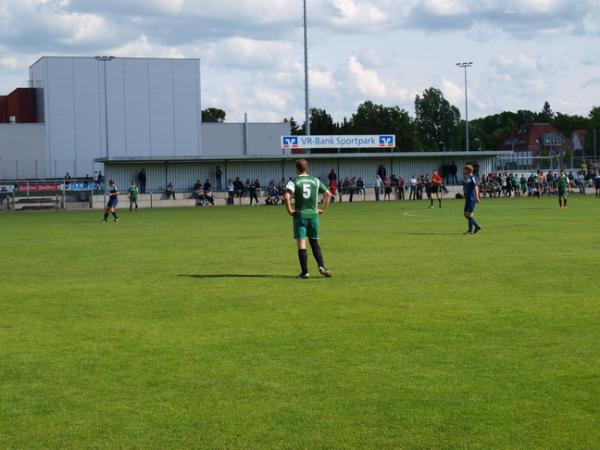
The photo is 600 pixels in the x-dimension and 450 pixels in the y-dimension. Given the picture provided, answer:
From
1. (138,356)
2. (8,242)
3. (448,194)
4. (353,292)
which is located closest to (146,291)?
(353,292)

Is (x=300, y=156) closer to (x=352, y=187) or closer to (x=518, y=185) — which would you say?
(x=352, y=187)

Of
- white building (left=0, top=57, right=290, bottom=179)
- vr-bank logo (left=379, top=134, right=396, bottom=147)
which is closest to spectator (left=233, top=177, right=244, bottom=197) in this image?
vr-bank logo (left=379, top=134, right=396, bottom=147)

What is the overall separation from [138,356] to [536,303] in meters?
5.42

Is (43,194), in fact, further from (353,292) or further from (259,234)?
(353,292)

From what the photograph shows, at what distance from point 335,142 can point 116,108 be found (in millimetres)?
23410

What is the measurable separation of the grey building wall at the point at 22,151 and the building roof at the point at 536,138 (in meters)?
97.8

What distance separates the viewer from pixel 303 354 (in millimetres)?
9289

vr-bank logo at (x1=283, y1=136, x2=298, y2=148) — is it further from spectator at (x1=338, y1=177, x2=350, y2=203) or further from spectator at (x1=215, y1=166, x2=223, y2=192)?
spectator at (x1=215, y1=166, x2=223, y2=192)

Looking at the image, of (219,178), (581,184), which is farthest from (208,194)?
(581,184)

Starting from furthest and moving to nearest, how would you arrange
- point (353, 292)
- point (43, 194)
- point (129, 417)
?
point (43, 194) → point (353, 292) → point (129, 417)

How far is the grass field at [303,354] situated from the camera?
680 centimetres

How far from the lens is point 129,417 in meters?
7.14

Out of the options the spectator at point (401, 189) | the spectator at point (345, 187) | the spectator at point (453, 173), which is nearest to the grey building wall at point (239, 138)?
the spectator at point (453, 173)

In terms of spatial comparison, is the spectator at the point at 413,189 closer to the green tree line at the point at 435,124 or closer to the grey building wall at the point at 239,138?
the grey building wall at the point at 239,138
